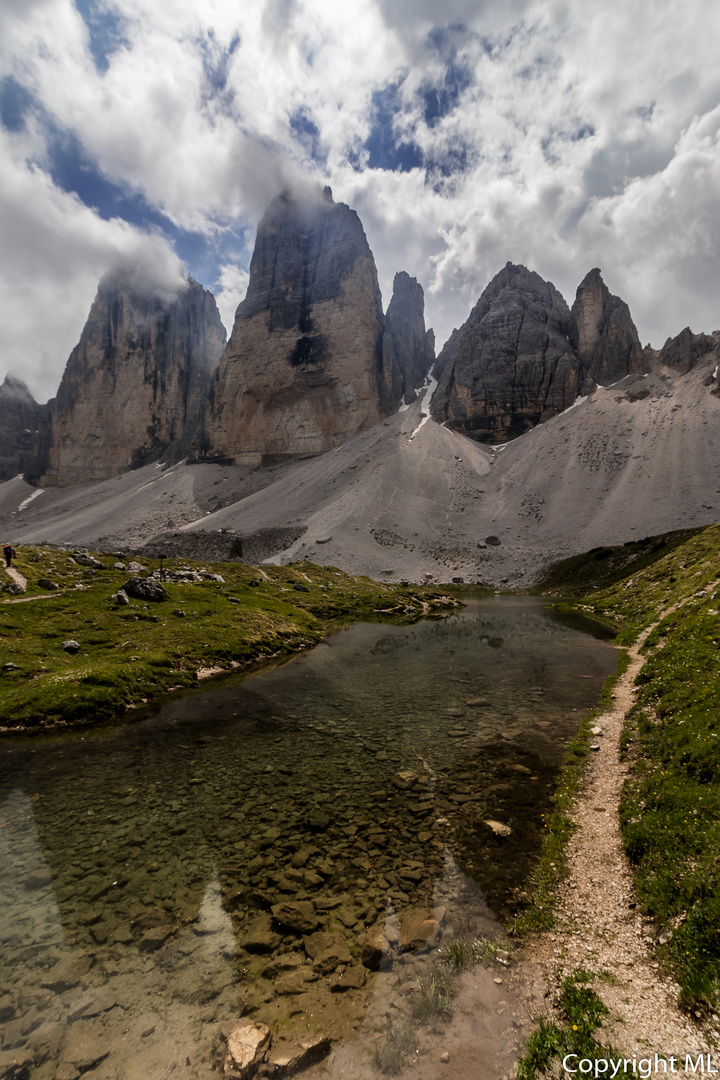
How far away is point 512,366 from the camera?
15700cm

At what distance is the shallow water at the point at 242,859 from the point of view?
624cm

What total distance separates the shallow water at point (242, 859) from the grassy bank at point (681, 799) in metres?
2.29

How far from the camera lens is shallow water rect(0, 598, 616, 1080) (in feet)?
20.5

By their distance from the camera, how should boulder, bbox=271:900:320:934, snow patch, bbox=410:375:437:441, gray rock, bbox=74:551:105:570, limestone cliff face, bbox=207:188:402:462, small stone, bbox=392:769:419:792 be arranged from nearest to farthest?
boulder, bbox=271:900:320:934
small stone, bbox=392:769:419:792
gray rock, bbox=74:551:105:570
snow patch, bbox=410:375:437:441
limestone cliff face, bbox=207:188:402:462

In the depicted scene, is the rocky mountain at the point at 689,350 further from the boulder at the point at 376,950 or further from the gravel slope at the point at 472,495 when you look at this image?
the boulder at the point at 376,950

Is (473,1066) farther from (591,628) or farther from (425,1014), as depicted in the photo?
(591,628)

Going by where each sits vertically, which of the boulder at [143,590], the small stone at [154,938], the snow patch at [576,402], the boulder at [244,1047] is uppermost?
the snow patch at [576,402]

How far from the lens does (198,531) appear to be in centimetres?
12362

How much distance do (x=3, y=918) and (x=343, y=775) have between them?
8.16 m

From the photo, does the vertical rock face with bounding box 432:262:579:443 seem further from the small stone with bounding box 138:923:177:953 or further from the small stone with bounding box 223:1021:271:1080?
the small stone with bounding box 223:1021:271:1080

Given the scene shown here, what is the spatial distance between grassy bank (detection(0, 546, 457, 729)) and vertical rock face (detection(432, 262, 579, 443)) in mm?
122400

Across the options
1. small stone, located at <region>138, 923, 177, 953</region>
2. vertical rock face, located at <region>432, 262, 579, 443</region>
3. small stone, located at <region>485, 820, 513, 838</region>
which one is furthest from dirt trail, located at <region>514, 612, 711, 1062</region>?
vertical rock face, located at <region>432, 262, 579, 443</region>

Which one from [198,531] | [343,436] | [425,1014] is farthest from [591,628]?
[343,436]

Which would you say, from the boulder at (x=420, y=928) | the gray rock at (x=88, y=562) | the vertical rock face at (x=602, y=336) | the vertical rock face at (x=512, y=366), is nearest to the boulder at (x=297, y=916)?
the boulder at (x=420, y=928)
